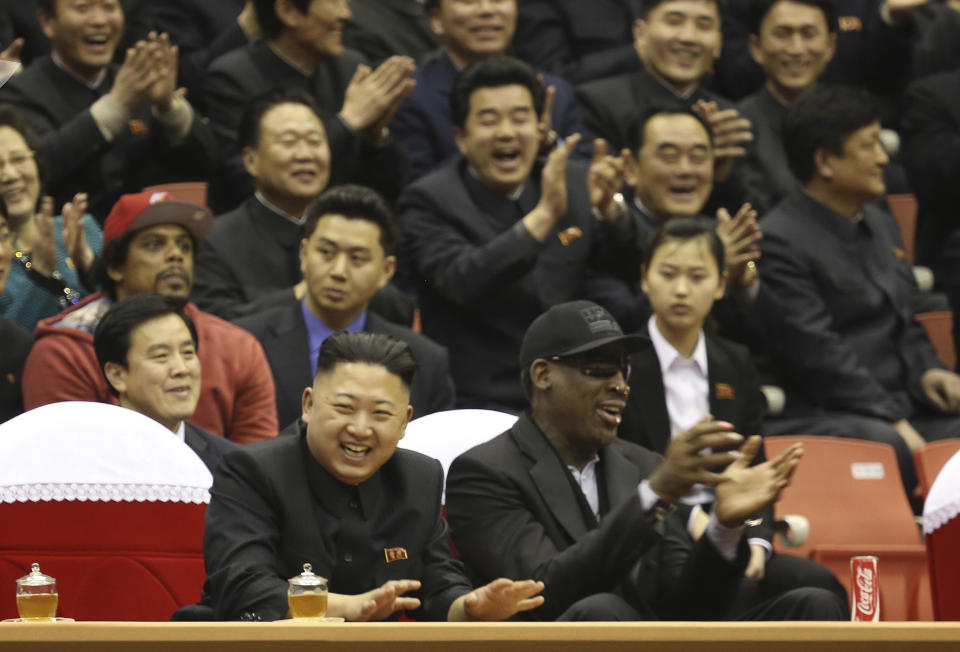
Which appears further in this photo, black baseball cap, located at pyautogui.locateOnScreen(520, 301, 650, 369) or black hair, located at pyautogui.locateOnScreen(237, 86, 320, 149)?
black hair, located at pyautogui.locateOnScreen(237, 86, 320, 149)

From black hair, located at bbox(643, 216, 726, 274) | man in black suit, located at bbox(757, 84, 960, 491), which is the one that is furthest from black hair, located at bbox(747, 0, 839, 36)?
black hair, located at bbox(643, 216, 726, 274)

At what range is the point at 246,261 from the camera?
16.7ft

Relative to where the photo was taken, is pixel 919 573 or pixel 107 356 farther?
pixel 919 573

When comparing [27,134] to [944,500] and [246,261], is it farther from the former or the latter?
[944,500]

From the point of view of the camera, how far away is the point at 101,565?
2.98 meters

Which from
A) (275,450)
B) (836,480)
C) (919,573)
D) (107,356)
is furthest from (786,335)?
(275,450)

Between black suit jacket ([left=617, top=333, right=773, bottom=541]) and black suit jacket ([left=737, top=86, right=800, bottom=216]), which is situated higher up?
black suit jacket ([left=737, top=86, right=800, bottom=216])

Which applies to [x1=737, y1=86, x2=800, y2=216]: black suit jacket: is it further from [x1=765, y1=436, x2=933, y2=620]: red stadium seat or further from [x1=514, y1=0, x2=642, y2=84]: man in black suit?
[x1=765, y1=436, x2=933, y2=620]: red stadium seat

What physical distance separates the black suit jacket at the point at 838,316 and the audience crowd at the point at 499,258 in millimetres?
12

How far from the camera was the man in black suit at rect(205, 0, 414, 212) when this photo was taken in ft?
A: 18.0

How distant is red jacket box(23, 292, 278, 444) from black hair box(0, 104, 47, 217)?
1.87 ft

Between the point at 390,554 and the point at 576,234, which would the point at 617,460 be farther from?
the point at 576,234

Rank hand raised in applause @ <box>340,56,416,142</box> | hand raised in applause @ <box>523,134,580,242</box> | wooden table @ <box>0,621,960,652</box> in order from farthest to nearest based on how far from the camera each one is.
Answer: hand raised in applause @ <box>340,56,416,142</box> → hand raised in applause @ <box>523,134,580,242</box> → wooden table @ <box>0,621,960,652</box>

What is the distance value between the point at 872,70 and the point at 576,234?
7.39 ft
